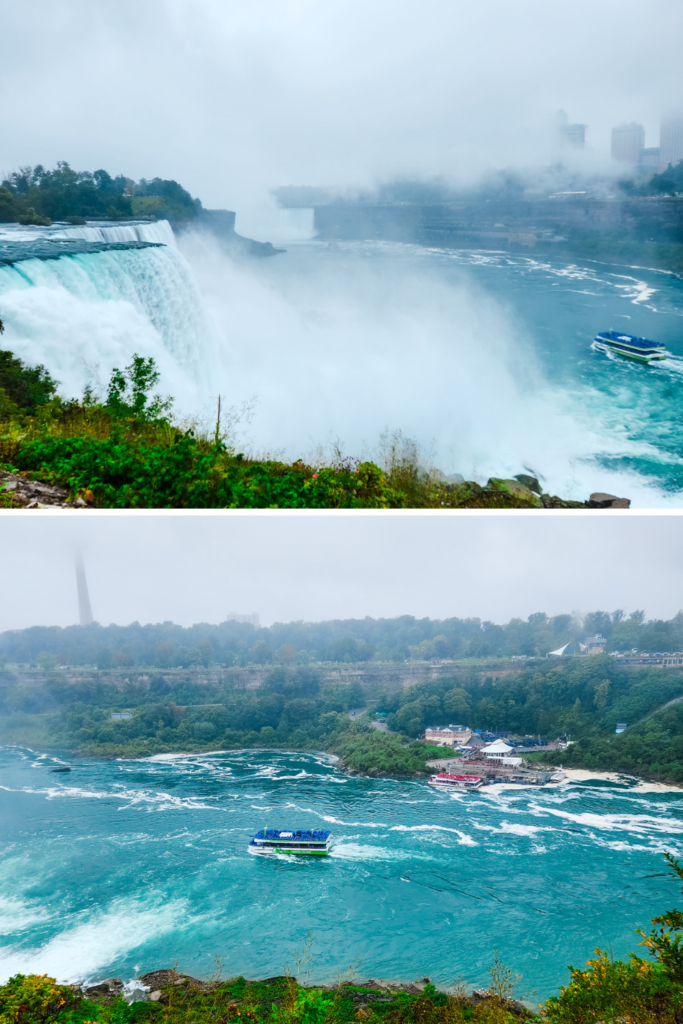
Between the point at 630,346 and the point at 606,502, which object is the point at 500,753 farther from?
the point at 630,346

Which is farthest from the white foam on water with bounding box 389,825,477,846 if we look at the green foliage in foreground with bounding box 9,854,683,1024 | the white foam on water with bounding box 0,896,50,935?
the white foam on water with bounding box 0,896,50,935

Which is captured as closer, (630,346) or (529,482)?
(529,482)

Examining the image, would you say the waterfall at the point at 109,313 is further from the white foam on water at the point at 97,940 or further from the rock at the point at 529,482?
the white foam on water at the point at 97,940

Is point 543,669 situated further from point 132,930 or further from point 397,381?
point 132,930

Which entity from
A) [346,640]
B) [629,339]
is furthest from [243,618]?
[629,339]

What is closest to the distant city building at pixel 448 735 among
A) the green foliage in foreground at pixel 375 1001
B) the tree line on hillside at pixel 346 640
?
the tree line on hillside at pixel 346 640

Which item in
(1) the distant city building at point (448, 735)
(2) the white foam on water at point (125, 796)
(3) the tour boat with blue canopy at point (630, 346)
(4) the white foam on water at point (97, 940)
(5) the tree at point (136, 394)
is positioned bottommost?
(4) the white foam on water at point (97, 940)
